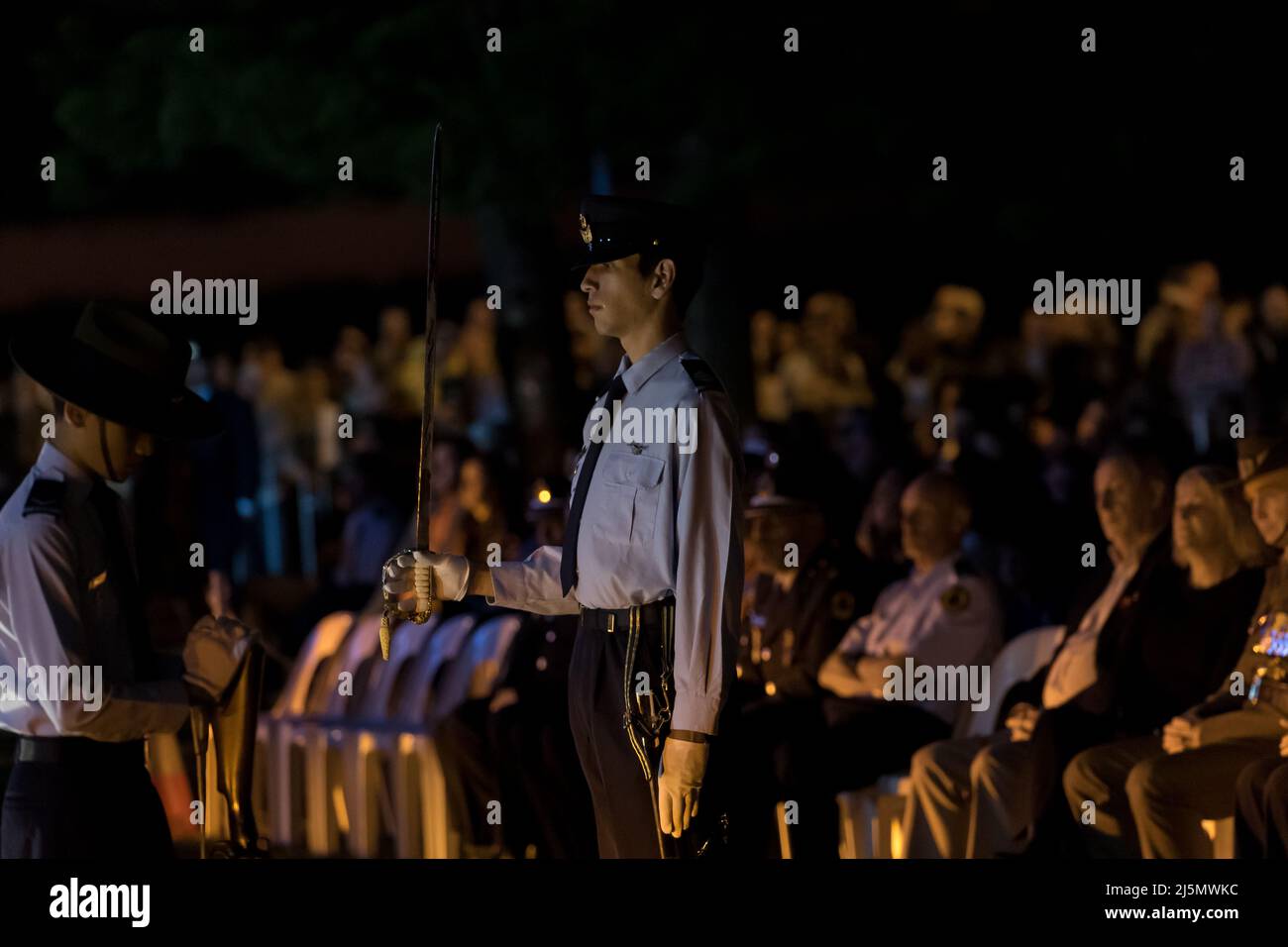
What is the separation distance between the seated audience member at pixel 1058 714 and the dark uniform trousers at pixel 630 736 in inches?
77.2

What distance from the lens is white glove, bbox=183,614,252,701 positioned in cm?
526

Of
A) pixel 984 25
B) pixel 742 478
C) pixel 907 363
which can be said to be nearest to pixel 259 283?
pixel 907 363

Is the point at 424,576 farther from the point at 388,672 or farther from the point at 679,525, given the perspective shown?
the point at 388,672

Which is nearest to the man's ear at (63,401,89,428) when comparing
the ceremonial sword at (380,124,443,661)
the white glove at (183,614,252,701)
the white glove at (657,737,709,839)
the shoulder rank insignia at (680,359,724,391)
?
the white glove at (183,614,252,701)

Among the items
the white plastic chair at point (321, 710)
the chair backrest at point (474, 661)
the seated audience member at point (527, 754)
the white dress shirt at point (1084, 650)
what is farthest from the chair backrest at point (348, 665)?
the white dress shirt at point (1084, 650)

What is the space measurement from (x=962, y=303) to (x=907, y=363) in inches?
20.4

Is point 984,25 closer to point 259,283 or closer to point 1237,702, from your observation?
point 1237,702

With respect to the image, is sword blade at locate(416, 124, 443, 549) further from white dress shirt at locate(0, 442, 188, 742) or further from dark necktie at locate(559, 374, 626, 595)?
white dress shirt at locate(0, 442, 188, 742)

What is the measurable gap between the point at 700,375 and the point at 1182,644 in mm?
2185

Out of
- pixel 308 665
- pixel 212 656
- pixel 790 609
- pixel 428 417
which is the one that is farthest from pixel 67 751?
pixel 308 665

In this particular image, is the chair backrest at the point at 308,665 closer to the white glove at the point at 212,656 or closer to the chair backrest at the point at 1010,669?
the chair backrest at the point at 1010,669

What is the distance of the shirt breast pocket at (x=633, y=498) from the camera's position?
484cm

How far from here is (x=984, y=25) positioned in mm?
11078

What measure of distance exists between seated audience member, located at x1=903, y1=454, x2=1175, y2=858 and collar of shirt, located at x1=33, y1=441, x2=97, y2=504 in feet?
9.27
